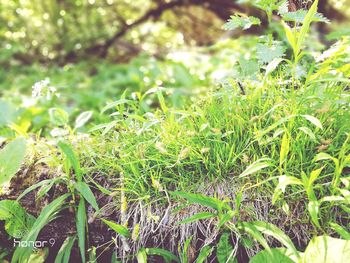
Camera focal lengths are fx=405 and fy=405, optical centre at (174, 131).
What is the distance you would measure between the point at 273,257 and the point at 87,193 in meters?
0.67

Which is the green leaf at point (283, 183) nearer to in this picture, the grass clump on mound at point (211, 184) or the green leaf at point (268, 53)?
the grass clump on mound at point (211, 184)

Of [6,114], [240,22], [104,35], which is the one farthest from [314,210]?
[104,35]

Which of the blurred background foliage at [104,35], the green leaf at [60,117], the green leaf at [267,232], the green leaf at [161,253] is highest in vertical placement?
the green leaf at [60,117]

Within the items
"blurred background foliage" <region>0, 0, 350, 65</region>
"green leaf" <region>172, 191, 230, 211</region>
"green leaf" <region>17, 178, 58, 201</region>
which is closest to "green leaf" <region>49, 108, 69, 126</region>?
"green leaf" <region>17, 178, 58, 201</region>

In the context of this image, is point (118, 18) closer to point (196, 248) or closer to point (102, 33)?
point (102, 33)

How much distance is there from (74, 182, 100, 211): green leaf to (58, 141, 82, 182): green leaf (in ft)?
0.11

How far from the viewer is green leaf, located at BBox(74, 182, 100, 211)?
143cm

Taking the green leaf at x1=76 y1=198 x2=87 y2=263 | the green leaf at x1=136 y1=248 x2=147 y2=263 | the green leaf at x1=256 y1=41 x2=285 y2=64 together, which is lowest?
the green leaf at x1=136 y1=248 x2=147 y2=263

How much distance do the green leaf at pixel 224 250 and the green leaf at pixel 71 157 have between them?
57 centimetres

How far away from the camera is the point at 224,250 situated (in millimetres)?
1322

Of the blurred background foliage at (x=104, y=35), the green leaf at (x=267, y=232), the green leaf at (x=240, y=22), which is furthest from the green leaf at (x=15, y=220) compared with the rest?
the blurred background foliage at (x=104, y=35)

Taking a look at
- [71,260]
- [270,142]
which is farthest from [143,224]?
[270,142]

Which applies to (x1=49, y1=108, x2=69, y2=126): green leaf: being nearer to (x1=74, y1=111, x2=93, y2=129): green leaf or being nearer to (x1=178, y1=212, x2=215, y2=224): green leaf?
(x1=74, y1=111, x2=93, y2=129): green leaf

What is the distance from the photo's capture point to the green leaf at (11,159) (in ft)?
5.07
